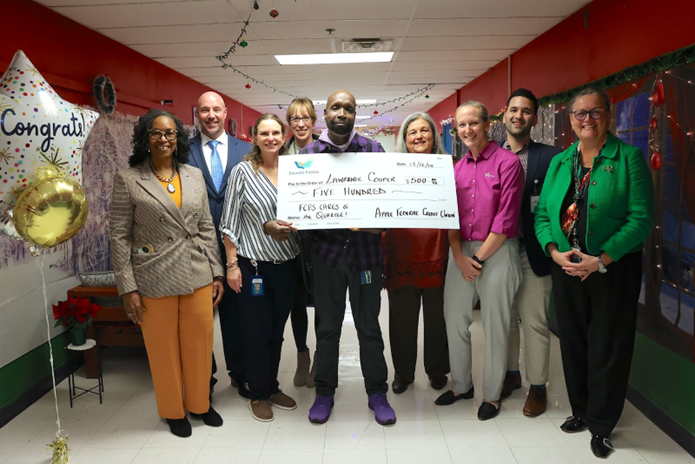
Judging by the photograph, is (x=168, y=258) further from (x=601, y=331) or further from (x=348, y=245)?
(x=601, y=331)

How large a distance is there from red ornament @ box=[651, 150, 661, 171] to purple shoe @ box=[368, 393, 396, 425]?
6.06ft

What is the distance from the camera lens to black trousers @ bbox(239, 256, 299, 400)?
2.48m

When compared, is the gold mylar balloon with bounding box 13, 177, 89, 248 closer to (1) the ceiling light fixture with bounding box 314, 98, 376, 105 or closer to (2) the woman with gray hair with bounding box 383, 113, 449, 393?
(2) the woman with gray hair with bounding box 383, 113, 449, 393

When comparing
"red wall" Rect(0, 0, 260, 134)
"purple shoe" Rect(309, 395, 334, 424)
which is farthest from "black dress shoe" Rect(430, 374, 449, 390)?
"red wall" Rect(0, 0, 260, 134)

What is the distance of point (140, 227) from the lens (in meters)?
2.26

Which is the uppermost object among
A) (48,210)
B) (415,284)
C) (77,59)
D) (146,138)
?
(77,59)

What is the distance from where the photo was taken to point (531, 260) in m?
2.53

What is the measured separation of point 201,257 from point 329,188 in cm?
70

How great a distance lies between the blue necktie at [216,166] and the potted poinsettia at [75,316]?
1118 millimetres

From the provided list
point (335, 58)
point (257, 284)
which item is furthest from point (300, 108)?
point (335, 58)

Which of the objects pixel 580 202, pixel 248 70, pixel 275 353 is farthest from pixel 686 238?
pixel 248 70

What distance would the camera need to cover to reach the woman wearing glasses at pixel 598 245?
6.89ft

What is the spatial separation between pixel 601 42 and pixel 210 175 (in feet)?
9.02

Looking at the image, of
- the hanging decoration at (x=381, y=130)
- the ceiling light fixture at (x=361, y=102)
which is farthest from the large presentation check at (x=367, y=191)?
the hanging decoration at (x=381, y=130)
